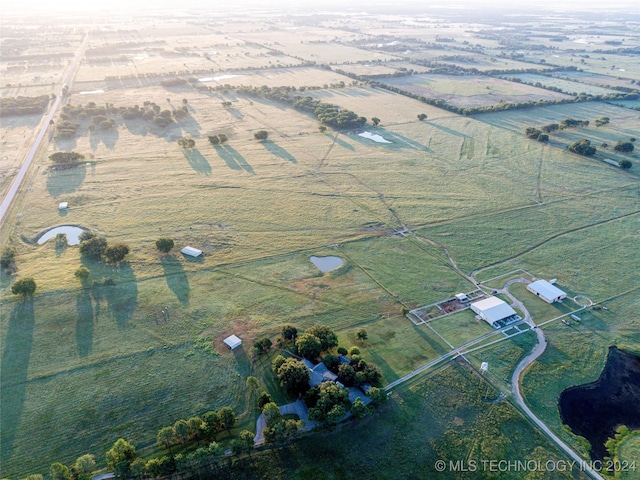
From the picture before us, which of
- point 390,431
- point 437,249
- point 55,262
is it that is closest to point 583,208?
point 437,249

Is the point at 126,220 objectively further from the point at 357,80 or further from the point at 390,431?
the point at 357,80

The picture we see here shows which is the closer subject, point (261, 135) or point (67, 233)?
point (67, 233)

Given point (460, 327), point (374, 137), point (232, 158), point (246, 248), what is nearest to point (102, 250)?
point (246, 248)

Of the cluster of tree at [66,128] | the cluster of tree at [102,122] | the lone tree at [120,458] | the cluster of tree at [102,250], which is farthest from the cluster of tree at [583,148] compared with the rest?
the cluster of tree at [66,128]

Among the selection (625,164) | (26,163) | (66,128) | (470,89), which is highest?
(470,89)

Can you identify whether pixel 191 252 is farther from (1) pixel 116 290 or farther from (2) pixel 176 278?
(1) pixel 116 290

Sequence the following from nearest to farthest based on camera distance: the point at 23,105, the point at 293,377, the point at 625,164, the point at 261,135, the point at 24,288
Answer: the point at 293,377
the point at 24,288
the point at 625,164
the point at 261,135
the point at 23,105

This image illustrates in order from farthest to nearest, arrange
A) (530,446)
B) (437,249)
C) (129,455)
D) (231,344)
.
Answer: (437,249)
(231,344)
(530,446)
(129,455)
